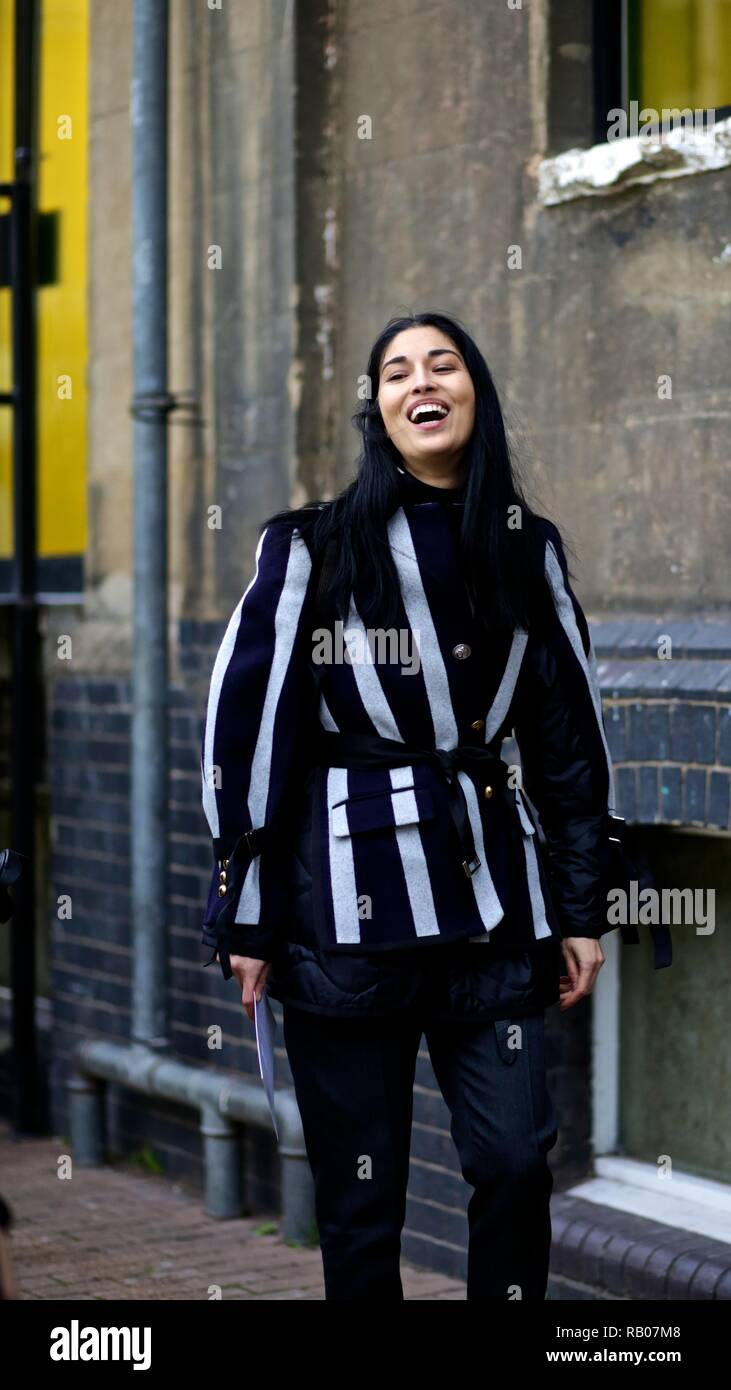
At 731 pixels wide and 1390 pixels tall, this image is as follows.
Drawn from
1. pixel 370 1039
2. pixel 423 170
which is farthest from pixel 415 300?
pixel 370 1039

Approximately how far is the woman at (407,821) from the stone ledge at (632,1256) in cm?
115

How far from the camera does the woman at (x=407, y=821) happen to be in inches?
144

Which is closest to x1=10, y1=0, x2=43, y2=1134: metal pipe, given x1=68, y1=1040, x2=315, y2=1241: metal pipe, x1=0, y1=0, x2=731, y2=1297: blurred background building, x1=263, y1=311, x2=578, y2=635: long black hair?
x1=0, y1=0, x2=731, y2=1297: blurred background building

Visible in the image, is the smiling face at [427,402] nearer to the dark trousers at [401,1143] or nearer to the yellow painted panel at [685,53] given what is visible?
the dark trousers at [401,1143]

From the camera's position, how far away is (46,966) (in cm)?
842

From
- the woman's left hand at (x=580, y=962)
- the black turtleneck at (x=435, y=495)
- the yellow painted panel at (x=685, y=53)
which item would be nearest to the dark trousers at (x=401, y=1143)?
the woman's left hand at (x=580, y=962)

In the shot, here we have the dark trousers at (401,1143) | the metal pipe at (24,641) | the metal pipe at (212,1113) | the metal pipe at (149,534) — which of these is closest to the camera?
the dark trousers at (401,1143)

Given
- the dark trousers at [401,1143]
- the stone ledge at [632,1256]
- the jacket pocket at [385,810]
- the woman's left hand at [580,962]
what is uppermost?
the jacket pocket at [385,810]

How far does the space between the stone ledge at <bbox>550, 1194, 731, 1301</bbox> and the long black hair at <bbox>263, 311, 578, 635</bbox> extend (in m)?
1.80

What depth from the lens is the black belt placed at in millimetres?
3695

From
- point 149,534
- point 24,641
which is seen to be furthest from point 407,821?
point 24,641

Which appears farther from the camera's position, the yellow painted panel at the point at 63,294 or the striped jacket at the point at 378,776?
the yellow painted panel at the point at 63,294

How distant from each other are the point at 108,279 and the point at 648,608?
9.82 ft

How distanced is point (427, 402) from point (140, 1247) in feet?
10.6
